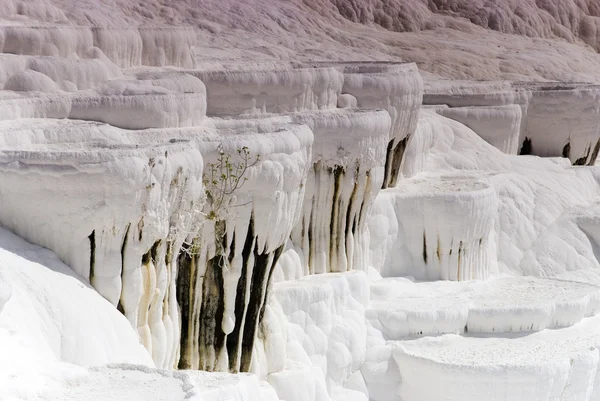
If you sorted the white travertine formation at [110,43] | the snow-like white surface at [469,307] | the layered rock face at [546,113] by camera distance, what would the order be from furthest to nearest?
the layered rock face at [546,113], the white travertine formation at [110,43], the snow-like white surface at [469,307]

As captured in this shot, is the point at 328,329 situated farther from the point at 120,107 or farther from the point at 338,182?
the point at 120,107

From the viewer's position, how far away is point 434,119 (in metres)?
23.2

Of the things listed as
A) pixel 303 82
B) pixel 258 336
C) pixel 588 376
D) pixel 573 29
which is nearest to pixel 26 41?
pixel 303 82

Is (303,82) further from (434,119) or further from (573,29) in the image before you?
(573,29)

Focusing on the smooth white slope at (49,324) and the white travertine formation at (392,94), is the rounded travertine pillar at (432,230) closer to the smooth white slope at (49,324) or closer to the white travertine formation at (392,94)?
the white travertine formation at (392,94)

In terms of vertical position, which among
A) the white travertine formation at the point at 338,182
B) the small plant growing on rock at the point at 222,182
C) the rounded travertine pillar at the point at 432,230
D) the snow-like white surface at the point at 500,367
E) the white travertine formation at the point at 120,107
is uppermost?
the white travertine formation at the point at 120,107

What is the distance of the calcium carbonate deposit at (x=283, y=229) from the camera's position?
449 inches

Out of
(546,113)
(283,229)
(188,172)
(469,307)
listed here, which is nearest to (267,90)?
(283,229)

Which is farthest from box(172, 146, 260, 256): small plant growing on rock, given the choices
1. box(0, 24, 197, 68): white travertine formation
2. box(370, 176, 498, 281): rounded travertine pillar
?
box(0, 24, 197, 68): white travertine formation

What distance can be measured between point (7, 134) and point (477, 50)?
28.5 meters

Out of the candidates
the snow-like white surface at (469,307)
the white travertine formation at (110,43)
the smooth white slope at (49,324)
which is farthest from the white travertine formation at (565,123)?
the smooth white slope at (49,324)

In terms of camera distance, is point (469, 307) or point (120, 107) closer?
point (120, 107)

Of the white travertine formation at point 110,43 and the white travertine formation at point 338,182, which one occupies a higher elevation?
the white travertine formation at point 110,43

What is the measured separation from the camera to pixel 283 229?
15.2 meters
